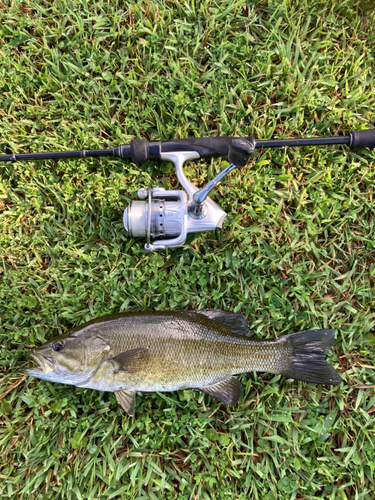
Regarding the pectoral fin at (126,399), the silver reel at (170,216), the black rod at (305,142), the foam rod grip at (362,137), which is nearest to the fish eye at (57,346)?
the pectoral fin at (126,399)

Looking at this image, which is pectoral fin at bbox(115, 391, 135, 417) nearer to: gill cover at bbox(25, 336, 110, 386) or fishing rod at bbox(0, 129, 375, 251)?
gill cover at bbox(25, 336, 110, 386)

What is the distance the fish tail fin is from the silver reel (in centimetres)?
118

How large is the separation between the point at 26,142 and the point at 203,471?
3.45 metres

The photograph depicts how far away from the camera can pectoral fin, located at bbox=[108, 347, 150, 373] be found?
2568 mm

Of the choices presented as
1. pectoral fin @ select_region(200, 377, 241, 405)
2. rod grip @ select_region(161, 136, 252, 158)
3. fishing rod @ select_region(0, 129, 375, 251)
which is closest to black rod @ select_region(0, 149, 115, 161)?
fishing rod @ select_region(0, 129, 375, 251)

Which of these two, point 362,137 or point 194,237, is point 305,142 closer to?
point 362,137

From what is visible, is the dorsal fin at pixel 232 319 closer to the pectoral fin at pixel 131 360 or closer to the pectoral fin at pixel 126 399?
the pectoral fin at pixel 131 360

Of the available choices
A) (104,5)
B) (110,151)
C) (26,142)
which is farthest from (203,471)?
(104,5)

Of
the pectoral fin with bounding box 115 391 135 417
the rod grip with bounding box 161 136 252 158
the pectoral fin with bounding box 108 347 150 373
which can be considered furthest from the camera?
the rod grip with bounding box 161 136 252 158

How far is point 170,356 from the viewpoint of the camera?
2598 mm

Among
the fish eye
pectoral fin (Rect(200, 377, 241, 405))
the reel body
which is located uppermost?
the reel body

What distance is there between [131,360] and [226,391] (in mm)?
849

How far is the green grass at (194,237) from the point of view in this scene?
111 inches

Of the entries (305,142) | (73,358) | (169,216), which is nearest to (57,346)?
(73,358)
